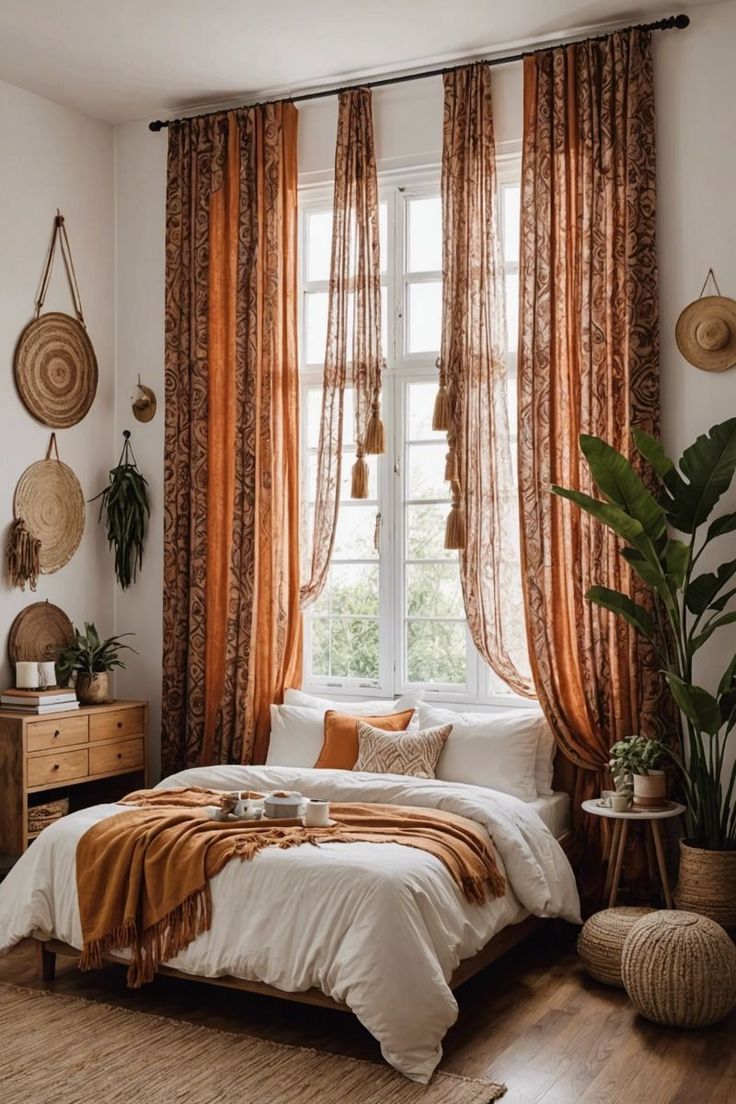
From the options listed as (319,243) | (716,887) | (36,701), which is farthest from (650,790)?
(319,243)

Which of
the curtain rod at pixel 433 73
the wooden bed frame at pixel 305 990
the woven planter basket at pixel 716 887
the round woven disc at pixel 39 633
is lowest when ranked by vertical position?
the wooden bed frame at pixel 305 990

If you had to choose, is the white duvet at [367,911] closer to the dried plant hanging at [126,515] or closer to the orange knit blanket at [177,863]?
the orange knit blanket at [177,863]

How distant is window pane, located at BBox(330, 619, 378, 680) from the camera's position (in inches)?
220

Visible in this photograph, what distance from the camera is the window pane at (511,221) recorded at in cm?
529

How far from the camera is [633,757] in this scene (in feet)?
14.6

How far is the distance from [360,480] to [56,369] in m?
1.59

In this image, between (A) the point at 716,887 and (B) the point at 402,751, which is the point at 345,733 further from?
(A) the point at 716,887

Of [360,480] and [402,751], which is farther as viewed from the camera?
[360,480]

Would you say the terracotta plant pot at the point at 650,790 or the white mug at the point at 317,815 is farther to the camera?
the terracotta plant pot at the point at 650,790

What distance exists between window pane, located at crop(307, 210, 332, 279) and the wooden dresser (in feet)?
7.28

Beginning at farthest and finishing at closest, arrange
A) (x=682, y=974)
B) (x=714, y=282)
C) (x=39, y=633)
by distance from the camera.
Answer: (x=39, y=633), (x=714, y=282), (x=682, y=974)

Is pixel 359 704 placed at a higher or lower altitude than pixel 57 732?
higher

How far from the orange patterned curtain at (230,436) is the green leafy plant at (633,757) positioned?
1671 mm

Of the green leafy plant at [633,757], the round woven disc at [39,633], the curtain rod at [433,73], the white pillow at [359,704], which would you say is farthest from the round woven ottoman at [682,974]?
the curtain rod at [433,73]
